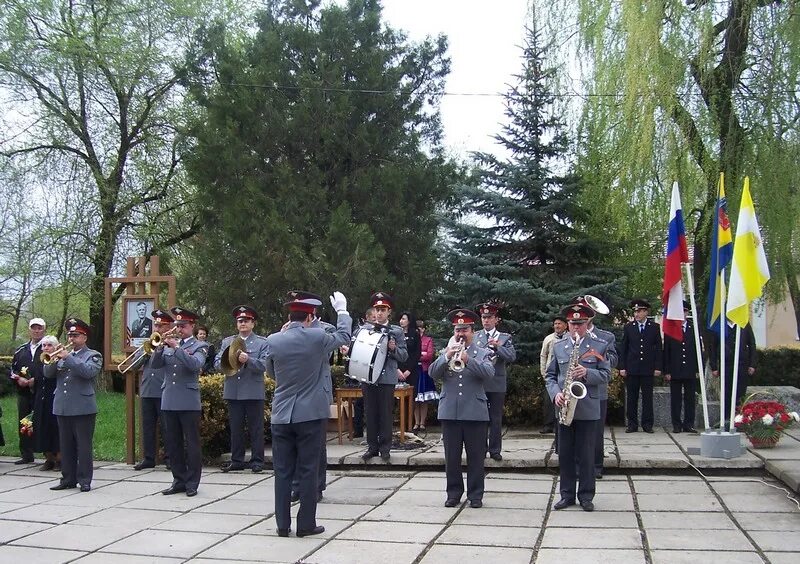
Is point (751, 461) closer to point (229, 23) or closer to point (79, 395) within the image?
point (79, 395)

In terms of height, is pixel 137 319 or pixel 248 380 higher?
pixel 137 319

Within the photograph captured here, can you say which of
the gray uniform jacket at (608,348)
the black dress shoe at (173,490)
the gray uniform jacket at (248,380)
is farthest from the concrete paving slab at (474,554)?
the gray uniform jacket at (248,380)

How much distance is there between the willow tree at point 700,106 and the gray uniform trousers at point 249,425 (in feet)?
21.5

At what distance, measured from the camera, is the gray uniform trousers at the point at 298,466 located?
747 centimetres

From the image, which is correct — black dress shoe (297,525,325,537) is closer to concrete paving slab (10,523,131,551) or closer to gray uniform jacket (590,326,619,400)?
concrete paving slab (10,523,131,551)

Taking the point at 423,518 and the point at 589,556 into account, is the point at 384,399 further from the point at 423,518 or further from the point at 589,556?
the point at 589,556

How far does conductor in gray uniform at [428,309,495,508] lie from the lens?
856 cm

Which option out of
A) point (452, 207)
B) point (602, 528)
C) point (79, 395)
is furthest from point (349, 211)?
point (602, 528)

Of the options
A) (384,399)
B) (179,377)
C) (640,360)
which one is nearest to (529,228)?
(640,360)

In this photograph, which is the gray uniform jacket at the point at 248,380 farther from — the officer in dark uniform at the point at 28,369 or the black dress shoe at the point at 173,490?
the officer in dark uniform at the point at 28,369

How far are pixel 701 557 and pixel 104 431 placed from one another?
1108 cm

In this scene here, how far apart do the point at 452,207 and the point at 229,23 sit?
9777 millimetres

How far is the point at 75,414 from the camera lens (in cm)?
983

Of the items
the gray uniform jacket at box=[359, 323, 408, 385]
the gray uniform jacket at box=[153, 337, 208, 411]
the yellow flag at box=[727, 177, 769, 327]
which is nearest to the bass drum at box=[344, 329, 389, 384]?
the gray uniform jacket at box=[359, 323, 408, 385]
